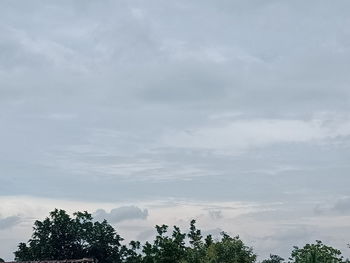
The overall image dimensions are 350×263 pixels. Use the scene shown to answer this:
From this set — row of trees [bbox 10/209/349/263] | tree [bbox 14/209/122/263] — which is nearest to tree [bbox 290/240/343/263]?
row of trees [bbox 10/209/349/263]

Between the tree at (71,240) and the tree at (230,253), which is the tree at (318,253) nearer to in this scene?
the tree at (230,253)

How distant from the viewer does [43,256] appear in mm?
72875

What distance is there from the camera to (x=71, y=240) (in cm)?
7588

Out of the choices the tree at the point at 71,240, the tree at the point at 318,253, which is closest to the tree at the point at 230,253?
the tree at the point at 318,253

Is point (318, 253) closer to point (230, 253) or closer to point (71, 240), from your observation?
point (230, 253)

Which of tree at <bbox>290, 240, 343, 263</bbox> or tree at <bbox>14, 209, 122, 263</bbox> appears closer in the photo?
tree at <bbox>290, 240, 343, 263</bbox>

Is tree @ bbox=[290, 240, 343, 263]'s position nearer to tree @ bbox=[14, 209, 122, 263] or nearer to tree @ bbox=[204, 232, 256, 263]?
tree @ bbox=[204, 232, 256, 263]

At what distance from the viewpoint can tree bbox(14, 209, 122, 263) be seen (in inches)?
2904

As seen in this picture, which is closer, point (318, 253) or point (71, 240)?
point (318, 253)

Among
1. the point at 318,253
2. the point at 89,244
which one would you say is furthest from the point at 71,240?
the point at 318,253

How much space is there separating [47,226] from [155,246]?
20.7 metres

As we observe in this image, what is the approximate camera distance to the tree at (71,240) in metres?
73.8

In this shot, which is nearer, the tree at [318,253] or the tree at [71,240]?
the tree at [318,253]

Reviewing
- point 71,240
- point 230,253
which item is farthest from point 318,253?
point 71,240
